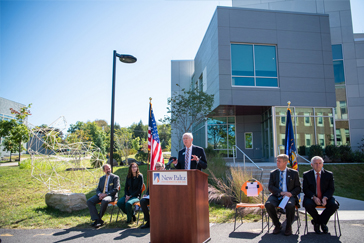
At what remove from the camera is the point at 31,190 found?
34.6 feet

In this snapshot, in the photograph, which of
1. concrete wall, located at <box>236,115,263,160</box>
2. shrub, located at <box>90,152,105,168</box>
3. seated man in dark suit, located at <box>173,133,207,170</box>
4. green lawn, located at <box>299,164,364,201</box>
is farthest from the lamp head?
concrete wall, located at <box>236,115,263,160</box>

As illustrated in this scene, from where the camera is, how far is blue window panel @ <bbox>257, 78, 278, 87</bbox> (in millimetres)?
15932

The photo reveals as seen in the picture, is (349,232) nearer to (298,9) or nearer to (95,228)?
(95,228)

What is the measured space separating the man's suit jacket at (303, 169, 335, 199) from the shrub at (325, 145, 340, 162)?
11209 mm

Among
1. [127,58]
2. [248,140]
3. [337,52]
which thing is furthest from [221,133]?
[127,58]

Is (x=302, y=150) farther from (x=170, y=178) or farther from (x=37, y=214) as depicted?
(x=37, y=214)

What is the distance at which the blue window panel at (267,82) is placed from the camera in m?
15.9

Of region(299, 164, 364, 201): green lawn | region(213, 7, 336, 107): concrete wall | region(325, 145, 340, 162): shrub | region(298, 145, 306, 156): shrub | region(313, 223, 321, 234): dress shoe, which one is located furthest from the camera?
region(298, 145, 306, 156): shrub

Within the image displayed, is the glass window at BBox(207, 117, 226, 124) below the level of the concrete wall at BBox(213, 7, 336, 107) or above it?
below

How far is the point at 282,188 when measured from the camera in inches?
226

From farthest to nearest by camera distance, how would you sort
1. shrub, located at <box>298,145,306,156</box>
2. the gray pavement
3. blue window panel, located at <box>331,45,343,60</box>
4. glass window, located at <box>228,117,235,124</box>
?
blue window panel, located at <box>331,45,343,60</box>
glass window, located at <box>228,117,235,124</box>
shrub, located at <box>298,145,306,156</box>
the gray pavement

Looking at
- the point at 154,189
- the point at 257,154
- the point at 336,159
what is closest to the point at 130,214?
the point at 154,189

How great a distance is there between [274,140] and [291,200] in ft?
36.4

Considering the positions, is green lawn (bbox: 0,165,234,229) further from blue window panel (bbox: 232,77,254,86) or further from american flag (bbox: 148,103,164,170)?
blue window panel (bbox: 232,77,254,86)
